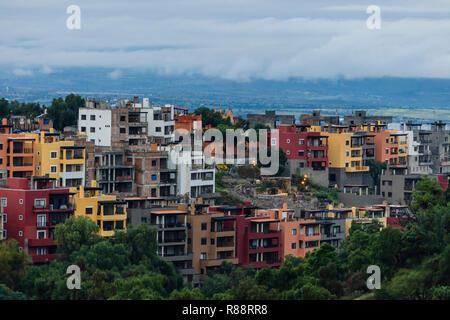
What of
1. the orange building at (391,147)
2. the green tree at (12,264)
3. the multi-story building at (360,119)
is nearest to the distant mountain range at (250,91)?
the multi-story building at (360,119)

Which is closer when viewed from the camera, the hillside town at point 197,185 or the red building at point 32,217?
Answer: the red building at point 32,217

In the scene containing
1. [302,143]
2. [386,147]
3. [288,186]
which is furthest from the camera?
[386,147]

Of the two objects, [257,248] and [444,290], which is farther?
[257,248]

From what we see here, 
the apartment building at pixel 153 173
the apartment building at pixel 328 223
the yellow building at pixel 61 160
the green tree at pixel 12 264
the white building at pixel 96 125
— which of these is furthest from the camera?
the white building at pixel 96 125

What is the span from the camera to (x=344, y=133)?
223 ft

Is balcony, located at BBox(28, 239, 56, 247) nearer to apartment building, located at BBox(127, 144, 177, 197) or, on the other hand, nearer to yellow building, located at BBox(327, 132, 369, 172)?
apartment building, located at BBox(127, 144, 177, 197)

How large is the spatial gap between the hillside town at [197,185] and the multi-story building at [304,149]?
4 centimetres

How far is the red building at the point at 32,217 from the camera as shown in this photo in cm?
4497

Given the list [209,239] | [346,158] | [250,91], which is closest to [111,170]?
[209,239]

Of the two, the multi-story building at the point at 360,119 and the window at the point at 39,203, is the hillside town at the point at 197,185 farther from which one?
the multi-story building at the point at 360,119

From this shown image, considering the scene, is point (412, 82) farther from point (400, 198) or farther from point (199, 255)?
point (199, 255)

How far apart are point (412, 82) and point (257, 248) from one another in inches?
5050
